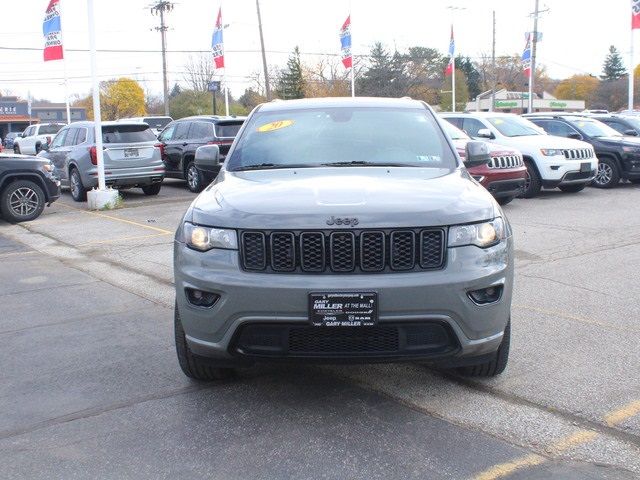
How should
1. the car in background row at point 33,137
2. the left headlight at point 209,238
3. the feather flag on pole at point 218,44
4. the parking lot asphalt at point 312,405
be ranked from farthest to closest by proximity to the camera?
the car in background row at point 33,137
the feather flag on pole at point 218,44
the left headlight at point 209,238
the parking lot asphalt at point 312,405

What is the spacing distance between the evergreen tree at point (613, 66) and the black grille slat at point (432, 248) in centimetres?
11265

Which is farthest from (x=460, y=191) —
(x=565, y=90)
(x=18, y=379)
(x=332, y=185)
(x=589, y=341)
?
(x=565, y=90)

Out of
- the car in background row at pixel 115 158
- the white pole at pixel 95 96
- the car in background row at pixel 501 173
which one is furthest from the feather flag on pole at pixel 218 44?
the car in background row at pixel 501 173

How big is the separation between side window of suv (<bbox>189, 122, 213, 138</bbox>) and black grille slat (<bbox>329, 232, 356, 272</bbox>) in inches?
516

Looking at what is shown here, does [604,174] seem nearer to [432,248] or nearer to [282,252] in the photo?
[432,248]

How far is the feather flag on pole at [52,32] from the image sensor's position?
662 inches

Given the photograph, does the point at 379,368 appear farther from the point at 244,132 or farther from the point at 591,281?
the point at 591,281

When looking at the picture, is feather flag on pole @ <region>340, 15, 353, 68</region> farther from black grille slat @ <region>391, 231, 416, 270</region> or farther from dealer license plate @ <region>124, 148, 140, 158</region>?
black grille slat @ <region>391, 231, 416, 270</region>

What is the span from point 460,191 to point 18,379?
3169 mm

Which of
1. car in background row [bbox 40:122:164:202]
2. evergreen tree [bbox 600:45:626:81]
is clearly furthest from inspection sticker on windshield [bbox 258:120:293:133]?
evergreen tree [bbox 600:45:626:81]

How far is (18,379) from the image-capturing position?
188 inches

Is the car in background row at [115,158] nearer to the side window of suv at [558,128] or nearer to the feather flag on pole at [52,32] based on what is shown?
the feather flag on pole at [52,32]

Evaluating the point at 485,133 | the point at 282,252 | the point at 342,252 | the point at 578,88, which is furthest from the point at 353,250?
the point at 578,88

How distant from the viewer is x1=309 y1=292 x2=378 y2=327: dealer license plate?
11.9ft
